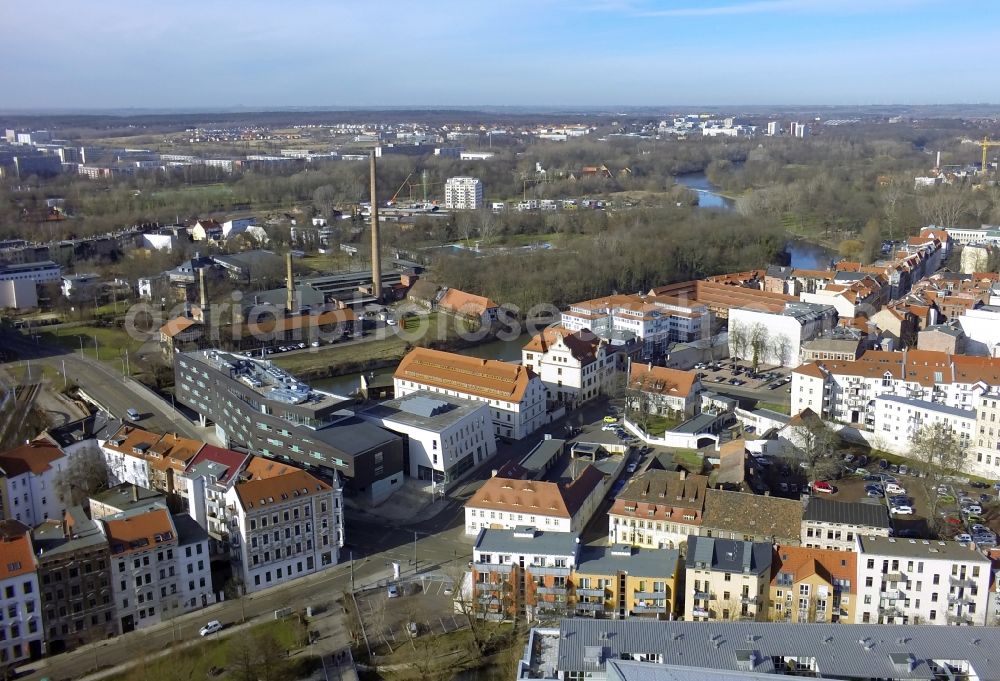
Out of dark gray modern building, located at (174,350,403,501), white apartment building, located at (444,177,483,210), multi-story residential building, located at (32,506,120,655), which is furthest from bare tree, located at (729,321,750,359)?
white apartment building, located at (444,177,483,210)

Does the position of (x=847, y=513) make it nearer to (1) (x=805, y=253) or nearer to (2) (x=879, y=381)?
(2) (x=879, y=381)

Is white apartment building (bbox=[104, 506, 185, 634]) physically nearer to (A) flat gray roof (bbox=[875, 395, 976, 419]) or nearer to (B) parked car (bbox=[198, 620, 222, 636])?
(B) parked car (bbox=[198, 620, 222, 636])

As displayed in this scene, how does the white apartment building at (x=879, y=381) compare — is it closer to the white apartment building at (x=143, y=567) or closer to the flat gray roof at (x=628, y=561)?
the flat gray roof at (x=628, y=561)

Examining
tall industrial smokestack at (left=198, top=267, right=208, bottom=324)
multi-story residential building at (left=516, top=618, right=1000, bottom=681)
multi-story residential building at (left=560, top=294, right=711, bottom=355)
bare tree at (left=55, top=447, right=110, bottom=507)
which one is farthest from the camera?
tall industrial smokestack at (left=198, top=267, right=208, bottom=324)

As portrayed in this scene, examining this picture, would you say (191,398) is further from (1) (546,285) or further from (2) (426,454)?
(1) (546,285)

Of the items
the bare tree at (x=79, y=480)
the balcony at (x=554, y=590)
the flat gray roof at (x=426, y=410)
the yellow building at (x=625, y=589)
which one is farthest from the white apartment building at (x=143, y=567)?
the yellow building at (x=625, y=589)

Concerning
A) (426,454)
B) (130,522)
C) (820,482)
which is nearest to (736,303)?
(820,482)
